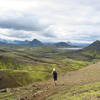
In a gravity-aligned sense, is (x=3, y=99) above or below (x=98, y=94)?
below

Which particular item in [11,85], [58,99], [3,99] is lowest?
[11,85]

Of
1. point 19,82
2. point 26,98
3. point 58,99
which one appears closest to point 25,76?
point 19,82

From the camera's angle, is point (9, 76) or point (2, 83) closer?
point (2, 83)

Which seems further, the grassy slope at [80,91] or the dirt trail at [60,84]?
the dirt trail at [60,84]

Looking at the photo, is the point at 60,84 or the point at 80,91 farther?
the point at 60,84

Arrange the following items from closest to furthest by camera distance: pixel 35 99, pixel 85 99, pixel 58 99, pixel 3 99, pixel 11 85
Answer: pixel 85 99 → pixel 58 99 → pixel 35 99 → pixel 3 99 → pixel 11 85

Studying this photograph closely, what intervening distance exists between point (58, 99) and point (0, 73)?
346 ft

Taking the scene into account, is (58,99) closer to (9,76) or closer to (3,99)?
(3,99)

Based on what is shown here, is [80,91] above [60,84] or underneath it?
above

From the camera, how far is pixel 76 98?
27.0 m

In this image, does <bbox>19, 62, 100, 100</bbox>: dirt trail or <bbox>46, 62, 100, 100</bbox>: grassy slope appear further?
<bbox>19, 62, 100, 100</bbox>: dirt trail

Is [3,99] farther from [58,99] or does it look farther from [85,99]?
[85,99]

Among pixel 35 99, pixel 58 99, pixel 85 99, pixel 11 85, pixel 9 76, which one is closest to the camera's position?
pixel 85 99

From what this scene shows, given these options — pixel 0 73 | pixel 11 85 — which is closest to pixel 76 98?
pixel 11 85
